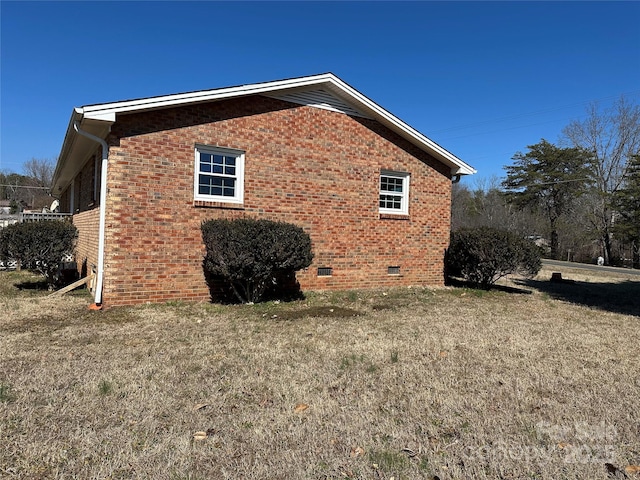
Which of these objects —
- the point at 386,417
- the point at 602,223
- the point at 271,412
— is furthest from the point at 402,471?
the point at 602,223

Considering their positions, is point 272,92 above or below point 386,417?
above

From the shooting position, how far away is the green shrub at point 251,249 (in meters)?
7.26

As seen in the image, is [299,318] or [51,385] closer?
[51,385]

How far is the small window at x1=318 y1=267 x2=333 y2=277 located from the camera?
9797 mm

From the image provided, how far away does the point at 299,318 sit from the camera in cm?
694

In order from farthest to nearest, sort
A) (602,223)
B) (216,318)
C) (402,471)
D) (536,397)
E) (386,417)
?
(602,223)
(216,318)
(536,397)
(386,417)
(402,471)

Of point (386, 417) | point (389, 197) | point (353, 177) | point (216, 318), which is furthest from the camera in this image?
point (389, 197)

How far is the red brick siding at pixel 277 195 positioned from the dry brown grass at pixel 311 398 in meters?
1.48

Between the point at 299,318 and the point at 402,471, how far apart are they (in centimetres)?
442

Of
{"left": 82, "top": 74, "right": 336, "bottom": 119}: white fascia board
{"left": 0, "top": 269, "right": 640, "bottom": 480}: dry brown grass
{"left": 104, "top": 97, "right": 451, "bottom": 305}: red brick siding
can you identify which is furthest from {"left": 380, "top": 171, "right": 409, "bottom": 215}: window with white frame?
{"left": 0, "top": 269, "right": 640, "bottom": 480}: dry brown grass

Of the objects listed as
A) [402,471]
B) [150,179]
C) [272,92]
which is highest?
[272,92]

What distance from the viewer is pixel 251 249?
24.0 ft

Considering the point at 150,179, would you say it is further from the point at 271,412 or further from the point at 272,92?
the point at 271,412

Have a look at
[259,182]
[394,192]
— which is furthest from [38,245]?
[394,192]
